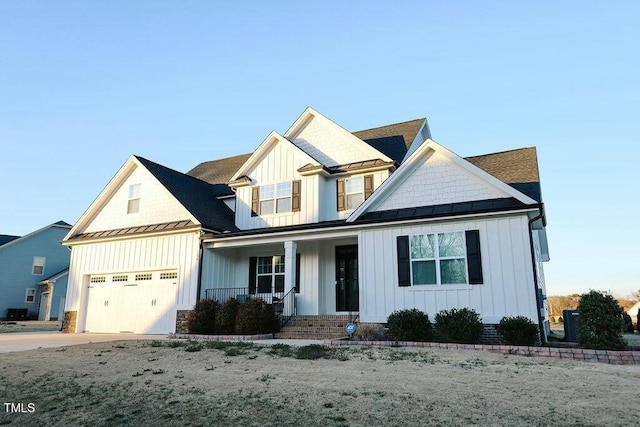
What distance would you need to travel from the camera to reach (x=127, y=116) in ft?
60.1

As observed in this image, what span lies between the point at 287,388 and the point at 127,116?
16.5 meters

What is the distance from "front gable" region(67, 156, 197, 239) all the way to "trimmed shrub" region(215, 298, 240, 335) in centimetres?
488

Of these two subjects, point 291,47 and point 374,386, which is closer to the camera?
point 374,386

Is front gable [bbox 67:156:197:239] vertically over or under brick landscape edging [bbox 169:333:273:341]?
over

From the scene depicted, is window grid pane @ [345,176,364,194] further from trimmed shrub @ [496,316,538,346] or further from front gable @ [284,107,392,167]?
trimmed shrub @ [496,316,538,346]

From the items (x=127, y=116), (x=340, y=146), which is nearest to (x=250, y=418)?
(x=340, y=146)

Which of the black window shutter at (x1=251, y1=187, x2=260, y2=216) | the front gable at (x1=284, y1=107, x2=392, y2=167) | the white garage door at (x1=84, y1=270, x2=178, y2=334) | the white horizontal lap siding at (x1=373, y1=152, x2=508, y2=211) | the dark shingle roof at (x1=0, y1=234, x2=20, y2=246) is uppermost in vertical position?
the front gable at (x1=284, y1=107, x2=392, y2=167)

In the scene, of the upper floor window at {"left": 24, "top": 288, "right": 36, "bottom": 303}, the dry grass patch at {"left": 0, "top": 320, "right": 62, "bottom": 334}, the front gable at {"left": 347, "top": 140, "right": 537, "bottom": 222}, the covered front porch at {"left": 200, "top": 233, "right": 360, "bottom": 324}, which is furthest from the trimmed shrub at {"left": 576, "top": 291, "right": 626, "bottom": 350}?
the upper floor window at {"left": 24, "top": 288, "right": 36, "bottom": 303}

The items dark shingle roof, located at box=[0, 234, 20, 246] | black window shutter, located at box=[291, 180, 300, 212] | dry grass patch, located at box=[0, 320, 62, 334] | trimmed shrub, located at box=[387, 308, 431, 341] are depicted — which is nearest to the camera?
trimmed shrub, located at box=[387, 308, 431, 341]

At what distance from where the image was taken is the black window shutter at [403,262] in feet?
39.4

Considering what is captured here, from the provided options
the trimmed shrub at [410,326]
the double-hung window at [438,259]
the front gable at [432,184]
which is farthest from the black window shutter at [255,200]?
the trimmed shrub at [410,326]

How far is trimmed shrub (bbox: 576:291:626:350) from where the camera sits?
818 centimetres

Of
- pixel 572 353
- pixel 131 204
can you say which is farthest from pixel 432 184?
pixel 131 204

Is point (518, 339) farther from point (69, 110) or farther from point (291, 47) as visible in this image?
point (69, 110)
